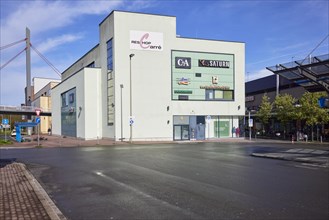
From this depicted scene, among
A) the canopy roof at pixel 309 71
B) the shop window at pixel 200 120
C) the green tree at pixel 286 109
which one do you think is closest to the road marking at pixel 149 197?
the canopy roof at pixel 309 71

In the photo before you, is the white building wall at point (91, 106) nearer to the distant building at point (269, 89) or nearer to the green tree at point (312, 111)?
the green tree at point (312, 111)

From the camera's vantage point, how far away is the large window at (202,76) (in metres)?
46.5

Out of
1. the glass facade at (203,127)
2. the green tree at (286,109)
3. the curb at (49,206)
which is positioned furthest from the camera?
the green tree at (286,109)

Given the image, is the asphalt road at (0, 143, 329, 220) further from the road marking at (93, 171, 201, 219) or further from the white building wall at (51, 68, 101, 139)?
the white building wall at (51, 68, 101, 139)

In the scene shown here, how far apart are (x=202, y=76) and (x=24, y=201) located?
135ft

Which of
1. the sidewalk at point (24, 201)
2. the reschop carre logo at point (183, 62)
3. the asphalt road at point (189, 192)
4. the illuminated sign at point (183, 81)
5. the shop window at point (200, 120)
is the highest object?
the reschop carre logo at point (183, 62)

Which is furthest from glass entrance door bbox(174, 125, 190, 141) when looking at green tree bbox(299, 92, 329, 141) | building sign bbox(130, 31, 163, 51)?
green tree bbox(299, 92, 329, 141)

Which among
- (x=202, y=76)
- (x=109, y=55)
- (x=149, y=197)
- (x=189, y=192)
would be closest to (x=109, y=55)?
(x=109, y=55)

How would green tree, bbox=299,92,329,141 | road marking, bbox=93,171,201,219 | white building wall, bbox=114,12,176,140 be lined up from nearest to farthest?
1. road marking, bbox=93,171,201,219
2. green tree, bbox=299,92,329,141
3. white building wall, bbox=114,12,176,140

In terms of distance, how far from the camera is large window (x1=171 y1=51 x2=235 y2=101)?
46.5m

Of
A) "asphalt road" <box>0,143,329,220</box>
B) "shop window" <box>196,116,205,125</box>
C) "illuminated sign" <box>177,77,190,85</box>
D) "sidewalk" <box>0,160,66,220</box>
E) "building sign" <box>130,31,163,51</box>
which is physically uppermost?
"building sign" <box>130,31,163,51</box>

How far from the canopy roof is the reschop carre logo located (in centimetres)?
2755

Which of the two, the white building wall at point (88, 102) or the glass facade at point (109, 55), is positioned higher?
the glass facade at point (109, 55)

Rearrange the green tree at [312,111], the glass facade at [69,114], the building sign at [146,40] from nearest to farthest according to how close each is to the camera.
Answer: the green tree at [312,111], the building sign at [146,40], the glass facade at [69,114]
